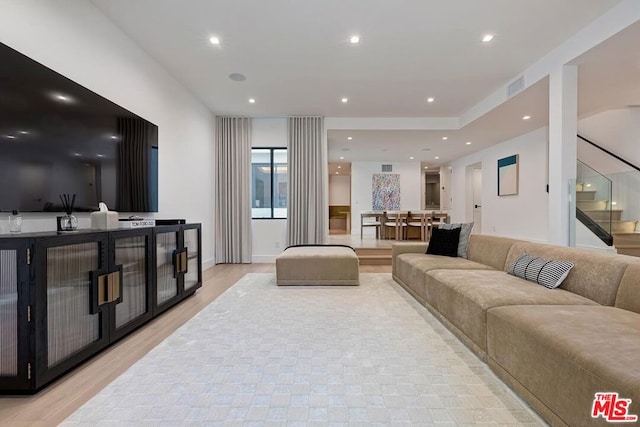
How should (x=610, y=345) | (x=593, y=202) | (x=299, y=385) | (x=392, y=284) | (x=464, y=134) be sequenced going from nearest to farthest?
(x=610, y=345) < (x=299, y=385) < (x=593, y=202) < (x=392, y=284) < (x=464, y=134)

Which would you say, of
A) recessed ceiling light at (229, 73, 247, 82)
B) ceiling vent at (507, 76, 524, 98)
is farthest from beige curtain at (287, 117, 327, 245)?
ceiling vent at (507, 76, 524, 98)

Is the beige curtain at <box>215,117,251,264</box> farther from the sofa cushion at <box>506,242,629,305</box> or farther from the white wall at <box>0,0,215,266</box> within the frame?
the sofa cushion at <box>506,242,629,305</box>

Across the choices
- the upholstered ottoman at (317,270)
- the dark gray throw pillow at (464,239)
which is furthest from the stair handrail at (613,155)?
the upholstered ottoman at (317,270)

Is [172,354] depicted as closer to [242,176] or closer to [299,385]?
[299,385]

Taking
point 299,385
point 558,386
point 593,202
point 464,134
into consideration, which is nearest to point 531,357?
point 558,386

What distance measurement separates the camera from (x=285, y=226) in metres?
6.22

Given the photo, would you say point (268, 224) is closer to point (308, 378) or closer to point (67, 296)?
point (67, 296)

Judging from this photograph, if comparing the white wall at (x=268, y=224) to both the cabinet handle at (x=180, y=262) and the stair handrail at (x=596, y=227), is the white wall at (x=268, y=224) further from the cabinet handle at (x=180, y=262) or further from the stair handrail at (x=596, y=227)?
the stair handrail at (x=596, y=227)

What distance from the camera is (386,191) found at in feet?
33.6

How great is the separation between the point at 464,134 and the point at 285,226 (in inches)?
175

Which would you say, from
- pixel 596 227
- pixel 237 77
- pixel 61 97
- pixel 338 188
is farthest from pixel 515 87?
pixel 338 188

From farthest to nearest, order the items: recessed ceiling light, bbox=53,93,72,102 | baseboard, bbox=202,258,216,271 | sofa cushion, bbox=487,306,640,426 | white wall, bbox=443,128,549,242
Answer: white wall, bbox=443,128,549,242 → baseboard, bbox=202,258,216,271 → recessed ceiling light, bbox=53,93,72,102 → sofa cushion, bbox=487,306,640,426

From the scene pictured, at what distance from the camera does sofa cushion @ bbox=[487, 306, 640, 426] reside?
1109mm

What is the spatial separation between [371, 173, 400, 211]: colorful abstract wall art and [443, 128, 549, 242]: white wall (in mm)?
2326
